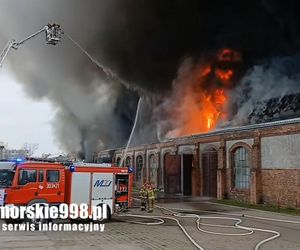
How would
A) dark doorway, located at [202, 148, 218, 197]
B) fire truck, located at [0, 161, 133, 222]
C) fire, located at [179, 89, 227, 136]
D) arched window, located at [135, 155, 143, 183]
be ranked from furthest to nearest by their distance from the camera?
fire, located at [179, 89, 227, 136], arched window, located at [135, 155, 143, 183], dark doorway, located at [202, 148, 218, 197], fire truck, located at [0, 161, 133, 222]

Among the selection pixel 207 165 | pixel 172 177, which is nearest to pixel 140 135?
pixel 172 177

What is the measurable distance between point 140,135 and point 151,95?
7.59 meters

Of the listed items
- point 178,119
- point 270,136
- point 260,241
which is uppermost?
point 178,119

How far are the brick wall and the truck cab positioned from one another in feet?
42.8

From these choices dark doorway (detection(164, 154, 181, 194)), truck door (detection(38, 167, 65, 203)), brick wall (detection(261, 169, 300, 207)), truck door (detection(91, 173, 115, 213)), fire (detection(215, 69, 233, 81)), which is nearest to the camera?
truck door (detection(38, 167, 65, 203))

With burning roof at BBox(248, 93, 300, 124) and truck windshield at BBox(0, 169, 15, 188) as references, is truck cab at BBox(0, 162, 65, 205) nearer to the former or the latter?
truck windshield at BBox(0, 169, 15, 188)

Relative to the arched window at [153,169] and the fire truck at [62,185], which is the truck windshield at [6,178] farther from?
the arched window at [153,169]

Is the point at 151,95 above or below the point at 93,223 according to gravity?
above

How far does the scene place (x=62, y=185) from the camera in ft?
51.2

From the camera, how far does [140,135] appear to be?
54.5m

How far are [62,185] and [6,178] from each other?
2.10 meters

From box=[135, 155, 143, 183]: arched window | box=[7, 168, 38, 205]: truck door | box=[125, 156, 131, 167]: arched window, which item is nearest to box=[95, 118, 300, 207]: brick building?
box=[135, 155, 143, 183]: arched window

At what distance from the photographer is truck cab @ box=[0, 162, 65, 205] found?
1478 cm

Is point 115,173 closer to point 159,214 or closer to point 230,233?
point 159,214
